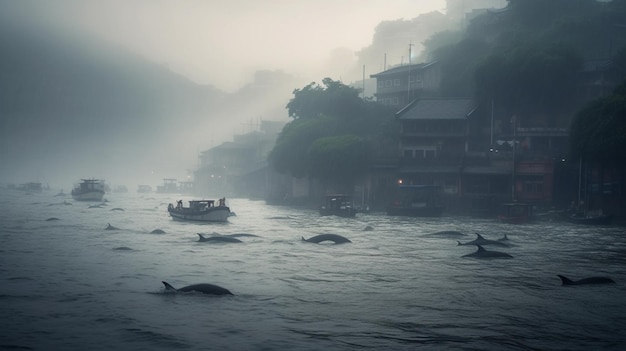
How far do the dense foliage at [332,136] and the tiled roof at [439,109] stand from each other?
5.01 m

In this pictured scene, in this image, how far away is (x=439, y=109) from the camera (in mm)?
62312

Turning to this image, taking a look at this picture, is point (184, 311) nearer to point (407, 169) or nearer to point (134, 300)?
point (134, 300)

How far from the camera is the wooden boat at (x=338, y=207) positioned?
5125 centimetres

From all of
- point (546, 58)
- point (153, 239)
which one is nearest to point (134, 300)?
point (153, 239)

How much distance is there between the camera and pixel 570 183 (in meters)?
52.4

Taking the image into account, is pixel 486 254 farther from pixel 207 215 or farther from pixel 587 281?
pixel 207 215

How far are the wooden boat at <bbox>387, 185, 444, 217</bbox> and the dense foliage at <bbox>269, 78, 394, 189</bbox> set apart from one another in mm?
9973

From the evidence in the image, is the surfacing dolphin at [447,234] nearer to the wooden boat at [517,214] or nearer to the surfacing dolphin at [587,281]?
the wooden boat at [517,214]

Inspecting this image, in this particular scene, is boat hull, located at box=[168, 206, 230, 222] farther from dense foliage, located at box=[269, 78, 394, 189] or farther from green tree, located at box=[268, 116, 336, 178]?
green tree, located at box=[268, 116, 336, 178]

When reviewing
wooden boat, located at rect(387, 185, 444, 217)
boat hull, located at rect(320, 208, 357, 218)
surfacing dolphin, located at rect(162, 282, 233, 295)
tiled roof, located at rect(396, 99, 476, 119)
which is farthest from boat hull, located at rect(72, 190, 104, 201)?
surfacing dolphin, located at rect(162, 282, 233, 295)

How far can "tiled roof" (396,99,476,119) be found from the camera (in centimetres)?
6026

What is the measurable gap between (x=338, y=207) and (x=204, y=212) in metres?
13.4

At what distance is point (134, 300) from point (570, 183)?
47409 mm

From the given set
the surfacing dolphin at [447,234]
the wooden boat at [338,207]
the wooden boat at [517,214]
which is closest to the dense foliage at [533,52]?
the wooden boat at [517,214]
